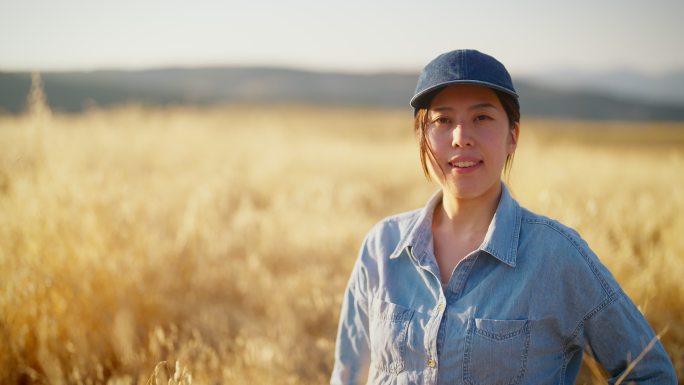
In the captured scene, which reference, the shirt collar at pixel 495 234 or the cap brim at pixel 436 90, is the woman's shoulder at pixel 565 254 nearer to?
the shirt collar at pixel 495 234

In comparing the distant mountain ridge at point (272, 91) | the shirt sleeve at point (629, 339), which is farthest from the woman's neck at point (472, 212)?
the distant mountain ridge at point (272, 91)

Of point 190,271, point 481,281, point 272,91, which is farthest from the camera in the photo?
point 272,91

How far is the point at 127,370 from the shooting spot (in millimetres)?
2602

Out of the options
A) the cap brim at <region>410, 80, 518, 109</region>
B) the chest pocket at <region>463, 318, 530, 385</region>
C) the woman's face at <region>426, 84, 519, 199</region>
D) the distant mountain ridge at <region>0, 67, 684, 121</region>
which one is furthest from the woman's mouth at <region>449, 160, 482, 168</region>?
the distant mountain ridge at <region>0, 67, 684, 121</region>

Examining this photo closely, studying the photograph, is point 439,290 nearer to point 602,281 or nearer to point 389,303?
point 389,303

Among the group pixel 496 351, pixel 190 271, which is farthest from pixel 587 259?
pixel 190 271

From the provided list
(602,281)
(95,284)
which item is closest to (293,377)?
(95,284)

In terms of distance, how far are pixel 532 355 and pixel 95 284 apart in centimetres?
262

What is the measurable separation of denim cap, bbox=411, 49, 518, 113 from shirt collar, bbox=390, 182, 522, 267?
1.25 ft

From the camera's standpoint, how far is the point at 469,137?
1.57 metres

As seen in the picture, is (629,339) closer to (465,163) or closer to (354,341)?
(465,163)

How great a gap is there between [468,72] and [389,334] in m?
0.90

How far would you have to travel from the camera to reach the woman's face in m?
1.57

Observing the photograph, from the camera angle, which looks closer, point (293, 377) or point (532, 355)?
point (532, 355)
